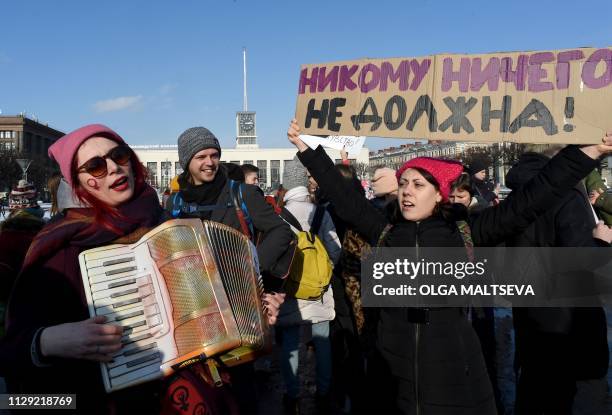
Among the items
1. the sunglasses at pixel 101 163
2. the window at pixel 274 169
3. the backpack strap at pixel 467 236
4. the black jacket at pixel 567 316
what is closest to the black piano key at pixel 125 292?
the sunglasses at pixel 101 163

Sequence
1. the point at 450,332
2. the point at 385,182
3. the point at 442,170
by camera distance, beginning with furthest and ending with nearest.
→ 1. the point at 385,182
2. the point at 442,170
3. the point at 450,332

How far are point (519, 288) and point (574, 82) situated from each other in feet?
4.03

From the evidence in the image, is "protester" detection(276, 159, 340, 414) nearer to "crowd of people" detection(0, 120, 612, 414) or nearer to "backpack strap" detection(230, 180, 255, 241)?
"crowd of people" detection(0, 120, 612, 414)

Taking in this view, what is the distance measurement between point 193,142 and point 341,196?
999 millimetres

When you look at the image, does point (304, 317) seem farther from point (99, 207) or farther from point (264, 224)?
point (99, 207)

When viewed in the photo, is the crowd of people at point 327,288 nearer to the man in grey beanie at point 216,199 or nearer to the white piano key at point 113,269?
the man in grey beanie at point 216,199

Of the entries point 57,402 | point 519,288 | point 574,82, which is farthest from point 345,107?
point 57,402

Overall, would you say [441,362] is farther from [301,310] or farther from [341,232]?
[341,232]

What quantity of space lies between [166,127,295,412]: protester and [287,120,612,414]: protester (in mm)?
517

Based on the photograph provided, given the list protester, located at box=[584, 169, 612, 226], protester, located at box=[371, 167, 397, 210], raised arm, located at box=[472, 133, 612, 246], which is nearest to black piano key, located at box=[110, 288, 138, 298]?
raised arm, located at box=[472, 133, 612, 246]

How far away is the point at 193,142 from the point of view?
316 cm

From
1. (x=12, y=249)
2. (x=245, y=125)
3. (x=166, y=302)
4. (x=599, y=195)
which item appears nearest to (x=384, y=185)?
(x=599, y=195)

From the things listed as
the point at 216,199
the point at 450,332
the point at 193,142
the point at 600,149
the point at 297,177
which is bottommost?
the point at 450,332

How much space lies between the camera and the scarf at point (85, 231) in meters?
1.61
